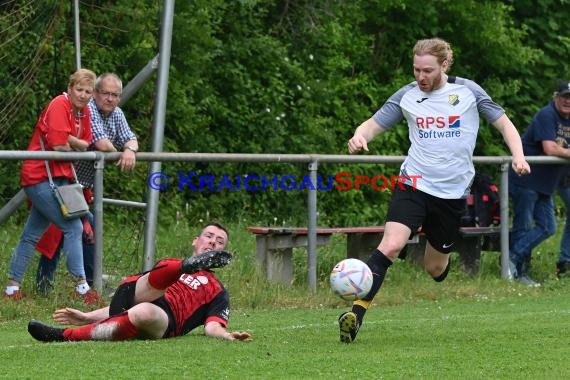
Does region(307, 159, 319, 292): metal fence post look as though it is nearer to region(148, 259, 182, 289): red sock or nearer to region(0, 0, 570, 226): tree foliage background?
region(0, 0, 570, 226): tree foliage background

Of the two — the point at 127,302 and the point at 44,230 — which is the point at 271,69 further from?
the point at 127,302

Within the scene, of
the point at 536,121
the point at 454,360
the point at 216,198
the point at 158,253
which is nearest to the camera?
the point at 454,360

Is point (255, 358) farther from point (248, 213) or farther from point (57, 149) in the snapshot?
point (248, 213)

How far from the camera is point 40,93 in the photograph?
1619cm

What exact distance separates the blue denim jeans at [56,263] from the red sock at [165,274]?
2732mm

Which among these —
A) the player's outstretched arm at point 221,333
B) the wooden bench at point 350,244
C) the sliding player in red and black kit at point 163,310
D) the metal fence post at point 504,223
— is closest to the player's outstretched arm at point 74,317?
the sliding player in red and black kit at point 163,310

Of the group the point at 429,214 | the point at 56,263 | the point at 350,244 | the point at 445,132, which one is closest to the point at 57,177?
the point at 56,263

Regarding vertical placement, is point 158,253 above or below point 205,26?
below

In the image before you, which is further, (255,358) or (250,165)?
(250,165)

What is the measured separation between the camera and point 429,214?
32.1ft

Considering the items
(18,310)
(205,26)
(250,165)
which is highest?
(205,26)

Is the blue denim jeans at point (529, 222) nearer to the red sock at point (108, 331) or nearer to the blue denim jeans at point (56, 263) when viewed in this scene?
the blue denim jeans at point (56, 263)

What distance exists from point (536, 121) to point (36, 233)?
228 inches

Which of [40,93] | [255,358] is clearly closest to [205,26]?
[40,93]
